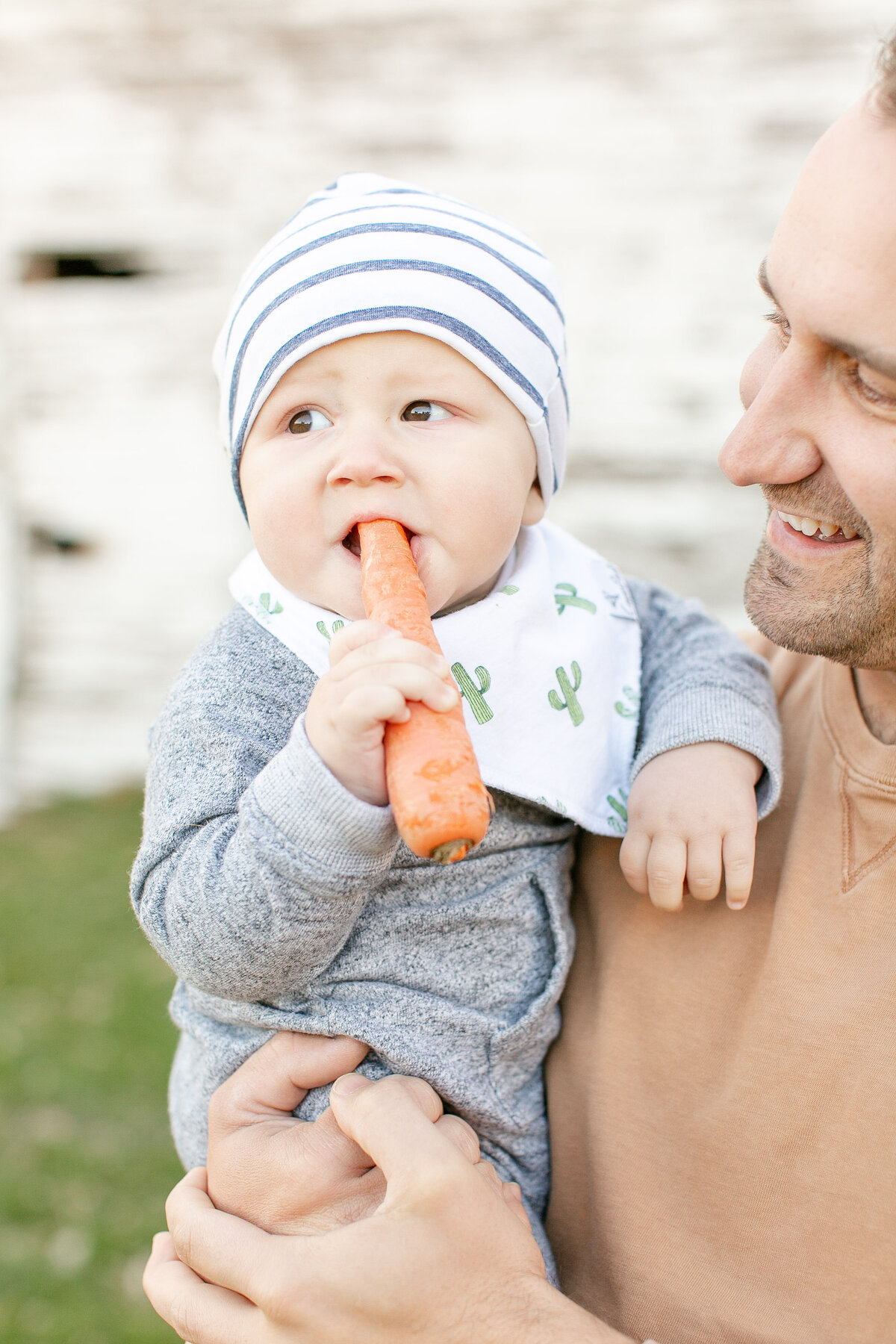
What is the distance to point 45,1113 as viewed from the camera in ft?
13.8

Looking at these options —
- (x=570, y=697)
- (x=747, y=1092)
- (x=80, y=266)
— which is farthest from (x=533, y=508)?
(x=80, y=266)

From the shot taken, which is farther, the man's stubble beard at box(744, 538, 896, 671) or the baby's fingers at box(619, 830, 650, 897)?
the baby's fingers at box(619, 830, 650, 897)

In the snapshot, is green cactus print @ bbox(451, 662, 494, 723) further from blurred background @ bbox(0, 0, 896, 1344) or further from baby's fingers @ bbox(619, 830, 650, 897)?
blurred background @ bbox(0, 0, 896, 1344)

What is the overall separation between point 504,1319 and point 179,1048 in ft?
2.73

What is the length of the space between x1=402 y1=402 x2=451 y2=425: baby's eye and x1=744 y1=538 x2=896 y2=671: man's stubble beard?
524 mm

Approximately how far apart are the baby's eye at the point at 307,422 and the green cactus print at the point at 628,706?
0.68 meters

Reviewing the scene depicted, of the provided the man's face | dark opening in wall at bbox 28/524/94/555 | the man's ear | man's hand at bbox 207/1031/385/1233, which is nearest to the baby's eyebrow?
the man's face

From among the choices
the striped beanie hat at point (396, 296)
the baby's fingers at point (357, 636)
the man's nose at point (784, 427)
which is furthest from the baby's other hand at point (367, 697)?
the man's nose at point (784, 427)

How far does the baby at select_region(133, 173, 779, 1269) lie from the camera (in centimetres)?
152

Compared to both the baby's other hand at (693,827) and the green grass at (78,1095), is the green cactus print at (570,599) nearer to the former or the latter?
the baby's other hand at (693,827)

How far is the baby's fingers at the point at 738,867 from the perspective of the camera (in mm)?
1627

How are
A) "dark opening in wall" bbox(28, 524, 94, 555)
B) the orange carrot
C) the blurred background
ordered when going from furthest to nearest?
"dark opening in wall" bbox(28, 524, 94, 555)
the blurred background
the orange carrot

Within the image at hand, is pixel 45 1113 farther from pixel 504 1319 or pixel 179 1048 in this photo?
pixel 504 1319

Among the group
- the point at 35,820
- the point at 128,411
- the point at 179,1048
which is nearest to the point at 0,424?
the point at 128,411
